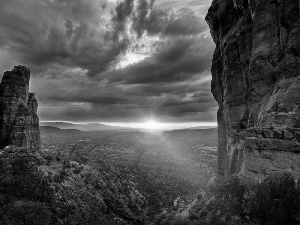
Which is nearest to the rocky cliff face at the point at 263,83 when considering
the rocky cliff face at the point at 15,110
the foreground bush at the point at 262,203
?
the foreground bush at the point at 262,203

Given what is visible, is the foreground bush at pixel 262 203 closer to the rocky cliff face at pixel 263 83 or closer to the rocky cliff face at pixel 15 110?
the rocky cliff face at pixel 263 83

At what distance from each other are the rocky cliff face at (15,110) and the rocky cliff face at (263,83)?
167 ft

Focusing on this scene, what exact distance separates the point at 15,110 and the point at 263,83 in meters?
57.7

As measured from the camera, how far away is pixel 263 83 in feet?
95.3

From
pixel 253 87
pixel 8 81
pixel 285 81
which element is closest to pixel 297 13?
pixel 285 81

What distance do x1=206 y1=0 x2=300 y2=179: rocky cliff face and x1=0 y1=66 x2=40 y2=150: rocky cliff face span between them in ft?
167

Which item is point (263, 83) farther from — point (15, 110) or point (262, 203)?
point (15, 110)

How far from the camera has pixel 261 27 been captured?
28922 mm

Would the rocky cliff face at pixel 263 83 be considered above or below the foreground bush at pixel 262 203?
above

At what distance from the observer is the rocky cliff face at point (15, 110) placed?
56.7 meters

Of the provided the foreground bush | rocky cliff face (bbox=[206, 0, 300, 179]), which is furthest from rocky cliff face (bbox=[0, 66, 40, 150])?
the foreground bush

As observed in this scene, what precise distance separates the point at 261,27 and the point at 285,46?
483cm

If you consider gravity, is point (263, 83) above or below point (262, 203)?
above

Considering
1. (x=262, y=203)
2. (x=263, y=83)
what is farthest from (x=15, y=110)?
(x=262, y=203)
